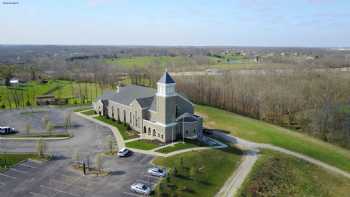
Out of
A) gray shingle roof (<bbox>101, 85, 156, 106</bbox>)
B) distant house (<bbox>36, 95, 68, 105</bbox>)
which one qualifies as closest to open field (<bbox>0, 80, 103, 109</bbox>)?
distant house (<bbox>36, 95, 68, 105</bbox>)

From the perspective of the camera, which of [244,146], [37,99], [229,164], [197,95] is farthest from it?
[197,95]

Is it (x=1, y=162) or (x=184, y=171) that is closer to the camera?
(x=184, y=171)

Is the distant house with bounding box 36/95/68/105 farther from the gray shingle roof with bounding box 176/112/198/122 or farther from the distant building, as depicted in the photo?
the gray shingle roof with bounding box 176/112/198/122

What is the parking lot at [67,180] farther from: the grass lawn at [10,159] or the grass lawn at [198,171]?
the grass lawn at [198,171]

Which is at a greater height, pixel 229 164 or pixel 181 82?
pixel 181 82

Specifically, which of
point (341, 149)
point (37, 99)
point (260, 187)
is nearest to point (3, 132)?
point (37, 99)

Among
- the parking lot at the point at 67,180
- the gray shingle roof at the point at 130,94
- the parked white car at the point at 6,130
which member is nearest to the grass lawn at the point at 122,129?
the gray shingle roof at the point at 130,94

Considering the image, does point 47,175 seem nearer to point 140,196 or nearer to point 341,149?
point 140,196
